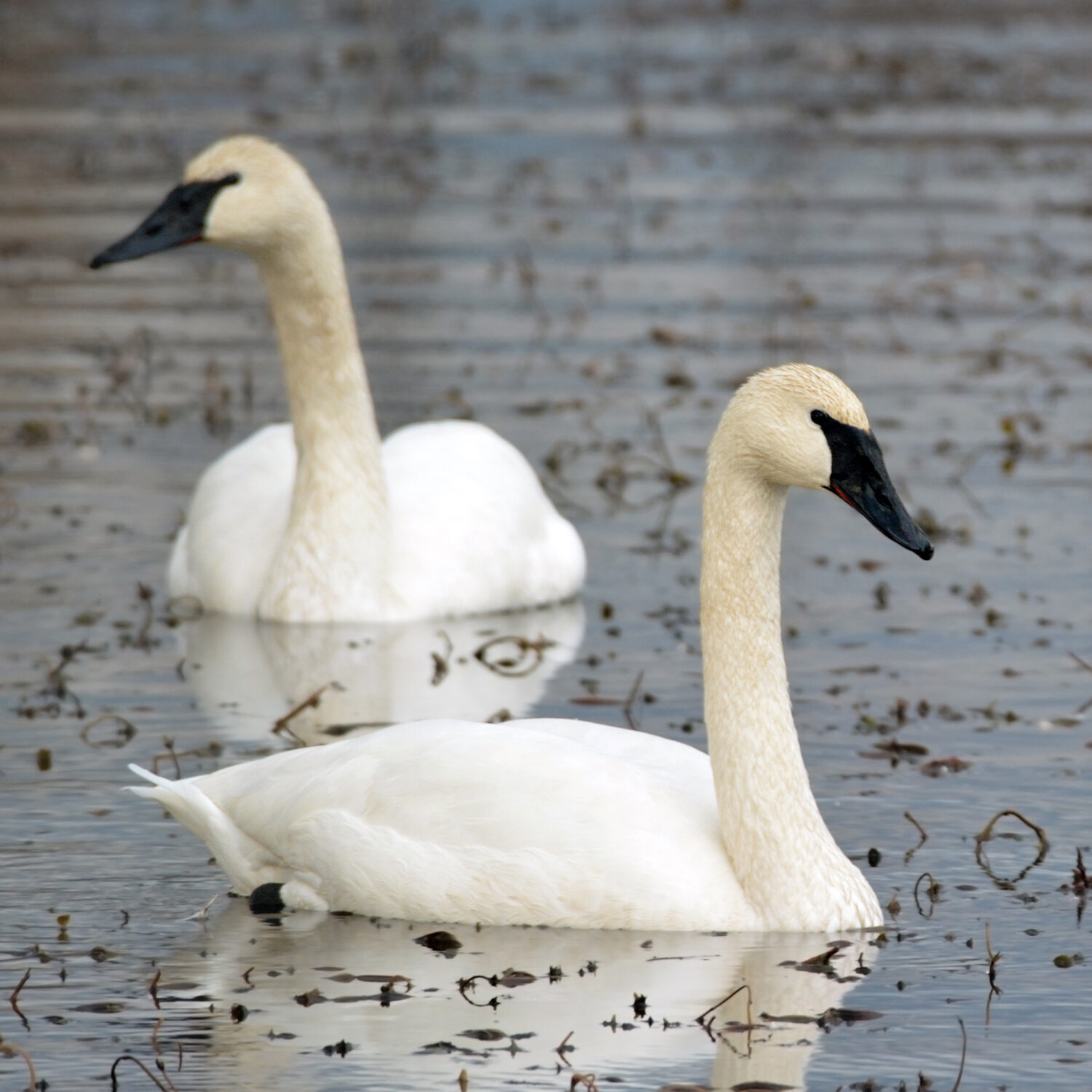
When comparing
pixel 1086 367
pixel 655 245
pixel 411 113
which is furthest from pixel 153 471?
pixel 411 113

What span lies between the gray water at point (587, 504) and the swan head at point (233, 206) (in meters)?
1.69

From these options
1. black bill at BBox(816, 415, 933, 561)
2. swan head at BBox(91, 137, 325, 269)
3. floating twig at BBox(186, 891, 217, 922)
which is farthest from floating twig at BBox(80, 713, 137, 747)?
black bill at BBox(816, 415, 933, 561)

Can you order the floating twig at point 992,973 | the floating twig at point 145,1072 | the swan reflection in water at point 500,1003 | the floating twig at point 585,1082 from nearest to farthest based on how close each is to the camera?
the floating twig at point 585,1082 → the floating twig at point 145,1072 → the swan reflection in water at point 500,1003 → the floating twig at point 992,973

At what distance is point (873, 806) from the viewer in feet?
29.2

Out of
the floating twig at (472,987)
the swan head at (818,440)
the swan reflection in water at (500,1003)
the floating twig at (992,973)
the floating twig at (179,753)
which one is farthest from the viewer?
the floating twig at (179,753)

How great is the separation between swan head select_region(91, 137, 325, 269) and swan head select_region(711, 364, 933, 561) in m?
4.40

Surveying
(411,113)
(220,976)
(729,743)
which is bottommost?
(220,976)

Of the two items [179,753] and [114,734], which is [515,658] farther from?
[179,753]

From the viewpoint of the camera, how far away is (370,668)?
1091 centimetres

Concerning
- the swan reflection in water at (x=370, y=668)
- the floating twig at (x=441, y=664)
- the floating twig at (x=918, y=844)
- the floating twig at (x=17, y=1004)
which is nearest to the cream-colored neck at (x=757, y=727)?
the floating twig at (x=918, y=844)

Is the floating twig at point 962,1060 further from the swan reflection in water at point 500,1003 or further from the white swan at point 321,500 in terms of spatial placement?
the white swan at point 321,500

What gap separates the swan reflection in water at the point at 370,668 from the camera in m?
10.1

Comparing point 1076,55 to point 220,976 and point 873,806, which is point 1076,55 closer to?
point 873,806

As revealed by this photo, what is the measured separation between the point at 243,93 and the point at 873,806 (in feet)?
69.5
